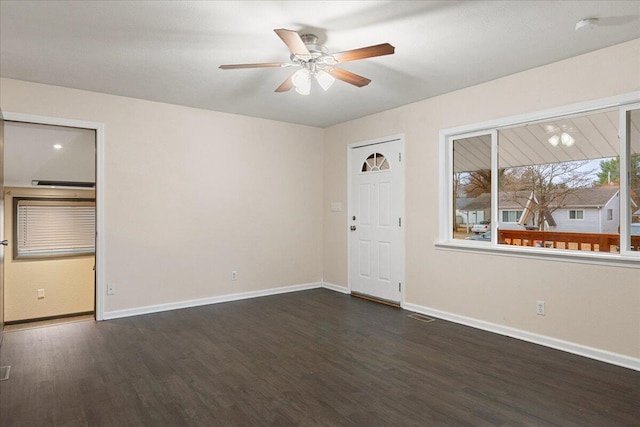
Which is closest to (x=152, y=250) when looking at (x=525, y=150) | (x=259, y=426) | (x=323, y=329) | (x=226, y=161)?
(x=226, y=161)

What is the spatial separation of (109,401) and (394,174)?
147 inches

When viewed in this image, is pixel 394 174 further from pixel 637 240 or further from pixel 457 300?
pixel 637 240

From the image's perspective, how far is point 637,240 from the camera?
296cm

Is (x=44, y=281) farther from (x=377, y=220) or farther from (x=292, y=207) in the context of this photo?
(x=377, y=220)

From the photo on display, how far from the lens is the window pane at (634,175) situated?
9.70 ft

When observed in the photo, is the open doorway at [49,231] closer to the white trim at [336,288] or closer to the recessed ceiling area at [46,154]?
the recessed ceiling area at [46,154]

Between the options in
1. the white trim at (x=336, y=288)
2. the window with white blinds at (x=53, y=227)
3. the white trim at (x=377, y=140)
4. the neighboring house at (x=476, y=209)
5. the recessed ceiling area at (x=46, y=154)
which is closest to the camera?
the neighboring house at (x=476, y=209)

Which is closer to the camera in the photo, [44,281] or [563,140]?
[563,140]

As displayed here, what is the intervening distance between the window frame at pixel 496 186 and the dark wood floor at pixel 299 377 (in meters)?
0.82

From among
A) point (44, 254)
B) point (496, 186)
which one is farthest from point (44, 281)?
point (496, 186)

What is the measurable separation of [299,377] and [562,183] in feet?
9.45

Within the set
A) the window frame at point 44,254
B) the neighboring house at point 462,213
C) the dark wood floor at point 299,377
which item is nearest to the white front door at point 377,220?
the neighboring house at point 462,213

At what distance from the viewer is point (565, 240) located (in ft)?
11.2

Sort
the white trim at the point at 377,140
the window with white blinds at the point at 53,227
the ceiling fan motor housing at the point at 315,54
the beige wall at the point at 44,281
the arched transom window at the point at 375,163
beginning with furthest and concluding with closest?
1. the window with white blinds at the point at 53,227
2. the beige wall at the point at 44,281
3. the arched transom window at the point at 375,163
4. the white trim at the point at 377,140
5. the ceiling fan motor housing at the point at 315,54
